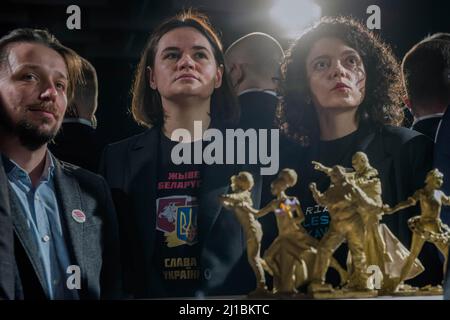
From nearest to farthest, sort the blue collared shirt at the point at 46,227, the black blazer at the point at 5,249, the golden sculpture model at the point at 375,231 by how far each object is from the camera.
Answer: the black blazer at the point at 5,249
the blue collared shirt at the point at 46,227
the golden sculpture model at the point at 375,231

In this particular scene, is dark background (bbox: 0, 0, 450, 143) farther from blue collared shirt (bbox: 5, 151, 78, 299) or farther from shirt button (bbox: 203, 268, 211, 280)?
shirt button (bbox: 203, 268, 211, 280)

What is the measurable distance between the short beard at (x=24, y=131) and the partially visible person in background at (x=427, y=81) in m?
1.60

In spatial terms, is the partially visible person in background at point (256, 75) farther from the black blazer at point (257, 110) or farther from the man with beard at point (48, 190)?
the man with beard at point (48, 190)

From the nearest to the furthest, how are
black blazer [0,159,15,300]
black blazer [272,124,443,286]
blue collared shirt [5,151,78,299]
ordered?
black blazer [0,159,15,300], blue collared shirt [5,151,78,299], black blazer [272,124,443,286]

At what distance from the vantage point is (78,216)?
10.4 feet

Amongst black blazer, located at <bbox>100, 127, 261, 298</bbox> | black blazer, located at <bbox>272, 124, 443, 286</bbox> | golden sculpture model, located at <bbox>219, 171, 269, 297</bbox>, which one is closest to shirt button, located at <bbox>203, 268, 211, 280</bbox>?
black blazer, located at <bbox>100, 127, 261, 298</bbox>

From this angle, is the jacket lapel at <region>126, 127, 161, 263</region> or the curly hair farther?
the curly hair

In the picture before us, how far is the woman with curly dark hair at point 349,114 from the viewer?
3.31 m

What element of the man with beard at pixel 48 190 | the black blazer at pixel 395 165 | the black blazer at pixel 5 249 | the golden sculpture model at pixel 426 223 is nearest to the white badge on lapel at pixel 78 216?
the man with beard at pixel 48 190

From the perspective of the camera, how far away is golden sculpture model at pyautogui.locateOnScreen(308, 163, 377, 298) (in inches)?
125

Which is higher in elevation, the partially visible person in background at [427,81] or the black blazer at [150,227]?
the partially visible person in background at [427,81]

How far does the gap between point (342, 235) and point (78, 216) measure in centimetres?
110

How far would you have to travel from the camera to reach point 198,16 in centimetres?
327

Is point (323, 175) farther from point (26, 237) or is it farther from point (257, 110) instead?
point (26, 237)
